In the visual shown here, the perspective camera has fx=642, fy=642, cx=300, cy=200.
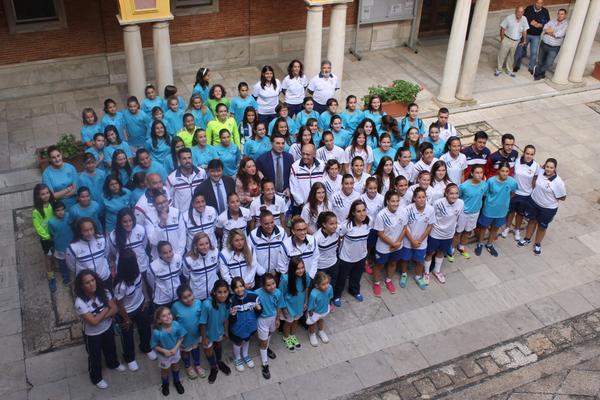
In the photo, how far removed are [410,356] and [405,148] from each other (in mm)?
3117

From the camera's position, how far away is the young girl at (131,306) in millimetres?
7398

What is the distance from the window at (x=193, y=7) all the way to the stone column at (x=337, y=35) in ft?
11.2

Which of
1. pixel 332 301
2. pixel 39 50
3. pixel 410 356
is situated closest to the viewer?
pixel 410 356

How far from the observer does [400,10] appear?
17.4 metres

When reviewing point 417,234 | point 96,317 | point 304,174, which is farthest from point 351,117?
point 96,317

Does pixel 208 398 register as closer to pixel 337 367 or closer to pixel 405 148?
pixel 337 367

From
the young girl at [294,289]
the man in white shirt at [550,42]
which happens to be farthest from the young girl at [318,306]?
the man in white shirt at [550,42]

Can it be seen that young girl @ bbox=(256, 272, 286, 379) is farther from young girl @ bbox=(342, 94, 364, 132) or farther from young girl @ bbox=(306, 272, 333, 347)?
young girl @ bbox=(342, 94, 364, 132)

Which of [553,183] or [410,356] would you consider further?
[553,183]

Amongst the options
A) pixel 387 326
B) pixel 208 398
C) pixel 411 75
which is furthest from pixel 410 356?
pixel 411 75

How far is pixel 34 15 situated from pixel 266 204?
8599mm

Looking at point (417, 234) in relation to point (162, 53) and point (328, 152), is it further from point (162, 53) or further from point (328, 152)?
point (162, 53)

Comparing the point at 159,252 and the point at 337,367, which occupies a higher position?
the point at 159,252

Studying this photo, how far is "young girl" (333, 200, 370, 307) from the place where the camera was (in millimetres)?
8484
